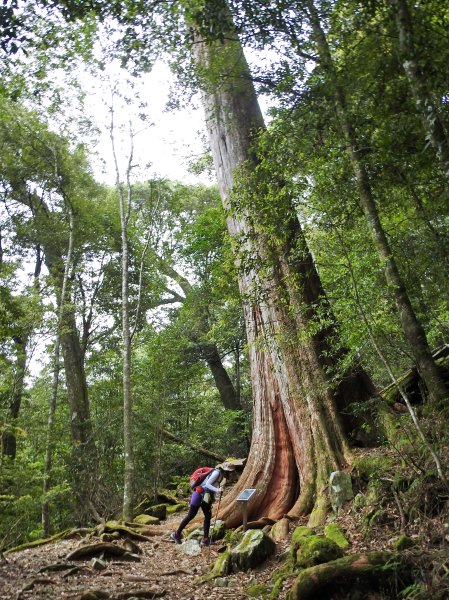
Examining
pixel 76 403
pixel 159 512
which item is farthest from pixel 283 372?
pixel 76 403

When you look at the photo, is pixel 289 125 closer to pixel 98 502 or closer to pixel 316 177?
pixel 316 177

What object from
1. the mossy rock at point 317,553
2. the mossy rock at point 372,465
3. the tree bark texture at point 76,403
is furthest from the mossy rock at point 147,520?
the mossy rock at point 317,553

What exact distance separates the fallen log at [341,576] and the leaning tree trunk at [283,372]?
2.09 m

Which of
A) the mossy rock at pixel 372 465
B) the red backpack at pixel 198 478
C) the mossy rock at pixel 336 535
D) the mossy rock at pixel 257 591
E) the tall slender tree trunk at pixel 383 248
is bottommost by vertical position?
the mossy rock at pixel 257 591

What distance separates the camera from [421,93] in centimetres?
365

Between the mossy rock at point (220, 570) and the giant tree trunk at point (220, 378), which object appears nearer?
the mossy rock at point (220, 570)

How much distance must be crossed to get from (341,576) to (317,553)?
0.56m

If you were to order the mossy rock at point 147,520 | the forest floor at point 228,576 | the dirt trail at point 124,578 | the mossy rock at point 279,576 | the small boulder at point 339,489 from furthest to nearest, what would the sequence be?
the mossy rock at point 147,520 < the small boulder at point 339,489 < the dirt trail at point 124,578 < the mossy rock at point 279,576 < the forest floor at point 228,576

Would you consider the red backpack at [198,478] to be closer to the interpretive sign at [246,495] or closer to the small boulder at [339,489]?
the interpretive sign at [246,495]

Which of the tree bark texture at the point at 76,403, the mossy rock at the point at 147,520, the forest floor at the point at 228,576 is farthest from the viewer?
the tree bark texture at the point at 76,403

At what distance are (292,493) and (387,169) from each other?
4.61 metres

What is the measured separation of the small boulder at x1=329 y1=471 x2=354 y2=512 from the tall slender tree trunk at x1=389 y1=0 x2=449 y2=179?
3904mm

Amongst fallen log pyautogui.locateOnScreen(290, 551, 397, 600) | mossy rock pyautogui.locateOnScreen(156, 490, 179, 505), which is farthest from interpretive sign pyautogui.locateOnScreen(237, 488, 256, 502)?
mossy rock pyautogui.locateOnScreen(156, 490, 179, 505)

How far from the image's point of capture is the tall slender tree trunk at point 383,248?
4.93 m
